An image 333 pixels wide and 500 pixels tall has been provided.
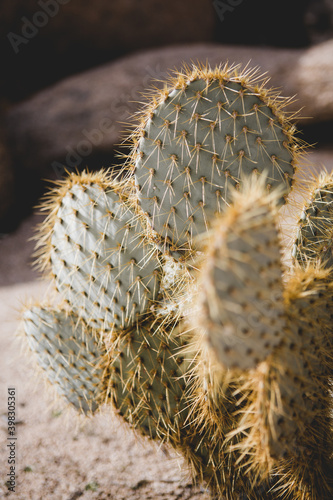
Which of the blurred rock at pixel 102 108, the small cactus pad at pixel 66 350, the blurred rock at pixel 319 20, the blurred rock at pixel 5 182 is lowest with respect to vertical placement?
the small cactus pad at pixel 66 350

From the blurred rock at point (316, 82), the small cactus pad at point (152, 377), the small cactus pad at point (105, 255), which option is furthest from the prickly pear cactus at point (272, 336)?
the blurred rock at point (316, 82)

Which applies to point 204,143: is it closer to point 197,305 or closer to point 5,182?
point 197,305

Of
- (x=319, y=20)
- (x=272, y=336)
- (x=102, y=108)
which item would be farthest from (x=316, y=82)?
(x=272, y=336)

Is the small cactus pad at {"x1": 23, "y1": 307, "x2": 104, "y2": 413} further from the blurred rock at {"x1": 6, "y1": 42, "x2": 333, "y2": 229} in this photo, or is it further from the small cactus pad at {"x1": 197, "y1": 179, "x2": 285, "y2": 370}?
the blurred rock at {"x1": 6, "y1": 42, "x2": 333, "y2": 229}

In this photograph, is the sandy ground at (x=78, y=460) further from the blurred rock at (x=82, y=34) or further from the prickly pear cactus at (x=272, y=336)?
the blurred rock at (x=82, y=34)

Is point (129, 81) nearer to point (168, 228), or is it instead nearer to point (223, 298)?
point (168, 228)

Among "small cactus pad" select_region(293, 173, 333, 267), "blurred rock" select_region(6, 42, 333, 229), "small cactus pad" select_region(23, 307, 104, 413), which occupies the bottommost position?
"small cactus pad" select_region(23, 307, 104, 413)

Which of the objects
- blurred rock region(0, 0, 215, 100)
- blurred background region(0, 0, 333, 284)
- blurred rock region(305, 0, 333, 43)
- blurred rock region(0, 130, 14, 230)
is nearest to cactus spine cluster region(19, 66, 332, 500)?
blurred background region(0, 0, 333, 284)
